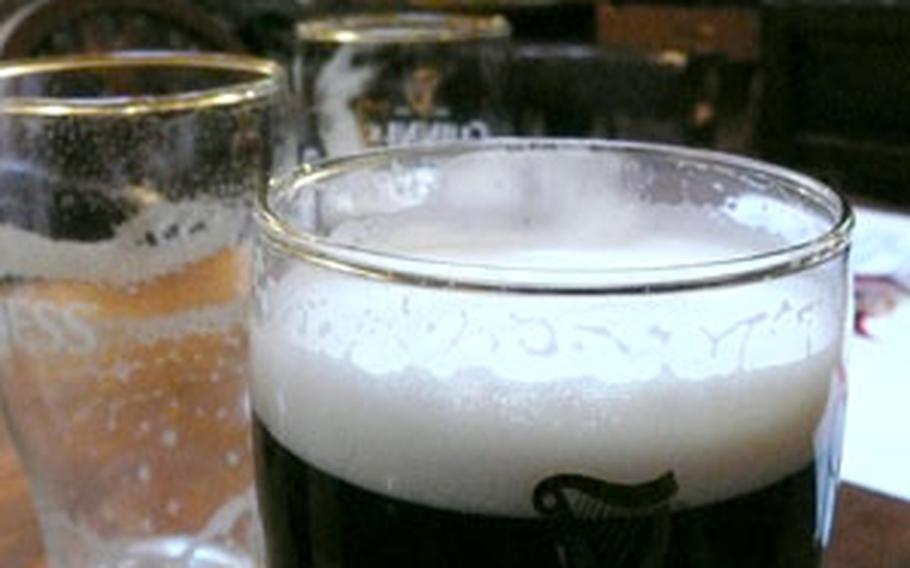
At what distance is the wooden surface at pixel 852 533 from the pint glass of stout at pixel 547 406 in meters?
0.16

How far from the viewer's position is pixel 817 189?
38cm

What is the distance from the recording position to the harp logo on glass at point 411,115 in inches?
33.5

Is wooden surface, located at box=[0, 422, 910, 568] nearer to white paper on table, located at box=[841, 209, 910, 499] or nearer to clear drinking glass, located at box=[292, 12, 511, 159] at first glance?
white paper on table, located at box=[841, 209, 910, 499]

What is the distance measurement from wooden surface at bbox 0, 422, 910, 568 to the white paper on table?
0.01m

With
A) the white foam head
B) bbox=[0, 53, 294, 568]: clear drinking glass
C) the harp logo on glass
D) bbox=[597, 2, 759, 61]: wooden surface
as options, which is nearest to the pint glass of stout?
the white foam head

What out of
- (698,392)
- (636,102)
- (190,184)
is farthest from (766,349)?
(636,102)

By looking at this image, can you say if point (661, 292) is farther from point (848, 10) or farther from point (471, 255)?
point (848, 10)

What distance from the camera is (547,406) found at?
31cm

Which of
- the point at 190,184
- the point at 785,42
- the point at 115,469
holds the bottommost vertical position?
the point at 785,42

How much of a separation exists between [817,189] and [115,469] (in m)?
0.28

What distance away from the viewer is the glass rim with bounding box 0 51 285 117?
482 millimetres

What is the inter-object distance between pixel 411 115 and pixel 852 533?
1.37ft

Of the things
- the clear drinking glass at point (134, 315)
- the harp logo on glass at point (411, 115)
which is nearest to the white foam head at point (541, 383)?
the clear drinking glass at point (134, 315)

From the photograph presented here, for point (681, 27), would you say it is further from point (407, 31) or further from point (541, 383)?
point (541, 383)
